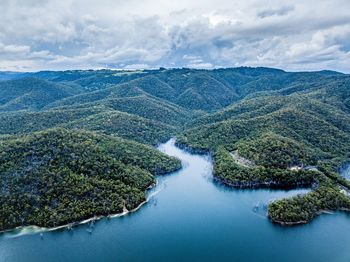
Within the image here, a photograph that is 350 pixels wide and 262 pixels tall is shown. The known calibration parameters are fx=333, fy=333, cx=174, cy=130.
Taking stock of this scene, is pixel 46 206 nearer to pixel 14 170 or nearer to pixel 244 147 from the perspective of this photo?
pixel 14 170

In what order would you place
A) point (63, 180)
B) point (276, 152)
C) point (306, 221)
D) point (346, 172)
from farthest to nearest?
1. point (276, 152)
2. point (346, 172)
3. point (63, 180)
4. point (306, 221)

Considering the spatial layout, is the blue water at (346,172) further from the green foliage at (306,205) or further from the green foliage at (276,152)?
the green foliage at (306,205)

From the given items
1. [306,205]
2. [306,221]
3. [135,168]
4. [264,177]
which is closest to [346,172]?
[264,177]

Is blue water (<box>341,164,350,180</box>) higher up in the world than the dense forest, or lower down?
lower down

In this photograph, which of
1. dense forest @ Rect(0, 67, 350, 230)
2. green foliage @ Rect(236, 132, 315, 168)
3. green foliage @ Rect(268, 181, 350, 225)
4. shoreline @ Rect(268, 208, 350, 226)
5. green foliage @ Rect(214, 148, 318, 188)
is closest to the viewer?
shoreline @ Rect(268, 208, 350, 226)

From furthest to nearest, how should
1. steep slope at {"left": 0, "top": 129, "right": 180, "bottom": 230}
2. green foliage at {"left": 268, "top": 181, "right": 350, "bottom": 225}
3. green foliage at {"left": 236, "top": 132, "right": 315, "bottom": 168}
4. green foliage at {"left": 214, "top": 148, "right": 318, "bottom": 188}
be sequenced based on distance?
green foliage at {"left": 236, "top": 132, "right": 315, "bottom": 168}, green foliage at {"left": 214, "top": 148, "right": 318, "bottom": 188}, steep slope at {"left": 0, "top": 129, "right": 180, "bottom": 230}, green foliage at {"left": 268, "top": 181, "right": 350, "bottom": 225}

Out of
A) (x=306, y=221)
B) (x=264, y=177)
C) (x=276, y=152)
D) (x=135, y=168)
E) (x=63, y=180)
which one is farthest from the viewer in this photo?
(x=276, y=152)

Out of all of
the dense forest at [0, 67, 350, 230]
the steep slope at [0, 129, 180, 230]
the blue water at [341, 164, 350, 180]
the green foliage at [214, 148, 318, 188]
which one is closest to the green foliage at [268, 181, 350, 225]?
the dense forest at [0, 67, 350, 230]

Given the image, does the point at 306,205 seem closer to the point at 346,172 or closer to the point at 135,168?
the point at 346,172

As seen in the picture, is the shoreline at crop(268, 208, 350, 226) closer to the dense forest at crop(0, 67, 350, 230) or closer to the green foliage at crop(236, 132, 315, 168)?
the dense forest at crop(0, 67, 350, 230)
